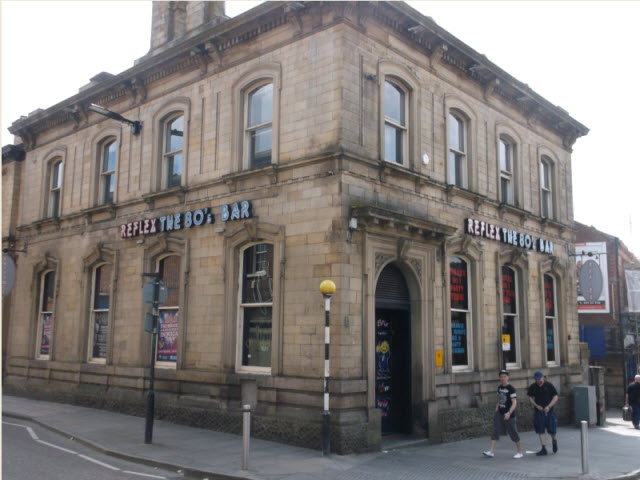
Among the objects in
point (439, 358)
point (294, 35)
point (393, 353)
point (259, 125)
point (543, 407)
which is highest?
point (294, 35)

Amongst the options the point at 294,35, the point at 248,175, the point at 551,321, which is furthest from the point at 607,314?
the point at 294,35

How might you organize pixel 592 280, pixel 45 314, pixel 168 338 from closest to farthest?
pixel 168 338 → pixel 45 314 → pixel 592 280

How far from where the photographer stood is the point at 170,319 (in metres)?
16.3

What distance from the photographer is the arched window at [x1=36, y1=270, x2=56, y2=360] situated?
67.5 ft

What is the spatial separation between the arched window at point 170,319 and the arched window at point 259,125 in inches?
149

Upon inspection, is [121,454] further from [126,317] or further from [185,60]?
[185,60]

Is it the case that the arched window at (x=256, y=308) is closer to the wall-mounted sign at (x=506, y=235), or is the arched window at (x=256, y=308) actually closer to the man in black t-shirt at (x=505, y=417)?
the man in black t-shirt at (x=505, y=417)

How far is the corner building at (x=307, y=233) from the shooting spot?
12.9m

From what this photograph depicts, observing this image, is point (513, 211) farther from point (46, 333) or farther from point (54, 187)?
point (46, 333)

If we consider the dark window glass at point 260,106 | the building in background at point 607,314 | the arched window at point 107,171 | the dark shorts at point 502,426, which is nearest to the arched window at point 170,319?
the arched window at point 107,171

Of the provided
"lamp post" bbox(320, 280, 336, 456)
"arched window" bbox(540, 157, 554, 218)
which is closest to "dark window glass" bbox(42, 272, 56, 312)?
"lamp post" bbox(320, 280, 336, 456)

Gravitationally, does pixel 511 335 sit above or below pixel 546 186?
below

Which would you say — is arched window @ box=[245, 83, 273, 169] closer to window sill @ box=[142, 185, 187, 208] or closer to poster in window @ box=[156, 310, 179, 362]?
window sill @ box=[142, 185, 187, 208]

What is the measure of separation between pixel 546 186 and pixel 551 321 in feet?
15.5
